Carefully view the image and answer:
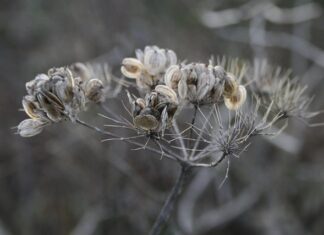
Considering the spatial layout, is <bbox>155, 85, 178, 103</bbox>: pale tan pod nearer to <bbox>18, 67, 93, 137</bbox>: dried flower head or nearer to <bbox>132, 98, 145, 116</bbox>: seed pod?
<bbox>132, 98, 145, 116</bbox>: seed pod

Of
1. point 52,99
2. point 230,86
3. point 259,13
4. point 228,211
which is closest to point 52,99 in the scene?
point 52,99

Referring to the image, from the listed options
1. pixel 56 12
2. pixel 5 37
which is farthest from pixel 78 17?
pixel 5 37

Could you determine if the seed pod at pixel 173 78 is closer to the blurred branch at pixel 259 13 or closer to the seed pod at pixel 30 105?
the seed pod at pixel 30 105

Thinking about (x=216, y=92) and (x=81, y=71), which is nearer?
(x=216, y=92)

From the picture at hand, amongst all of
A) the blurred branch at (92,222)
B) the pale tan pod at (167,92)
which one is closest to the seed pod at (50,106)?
the pale tan pod at (167,92)

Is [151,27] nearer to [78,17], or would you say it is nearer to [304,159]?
[78,17]

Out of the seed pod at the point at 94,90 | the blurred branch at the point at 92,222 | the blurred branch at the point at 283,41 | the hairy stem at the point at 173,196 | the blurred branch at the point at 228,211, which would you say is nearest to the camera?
the hairy stem at the point at 173,196

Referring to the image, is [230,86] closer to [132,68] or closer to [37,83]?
[132,68]
